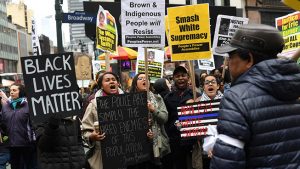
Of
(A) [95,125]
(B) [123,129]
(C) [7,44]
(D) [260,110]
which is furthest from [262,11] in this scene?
(C) [7,44]

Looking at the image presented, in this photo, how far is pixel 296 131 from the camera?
9.81 feet

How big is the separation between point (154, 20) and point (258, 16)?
25012 mm

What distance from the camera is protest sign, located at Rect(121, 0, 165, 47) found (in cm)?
736

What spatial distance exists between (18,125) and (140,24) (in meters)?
2.83

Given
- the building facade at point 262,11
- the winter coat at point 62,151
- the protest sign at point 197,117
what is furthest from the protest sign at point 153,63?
the building facade at point 262,11

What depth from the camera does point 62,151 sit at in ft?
19.2

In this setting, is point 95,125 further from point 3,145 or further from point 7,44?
point 7,44

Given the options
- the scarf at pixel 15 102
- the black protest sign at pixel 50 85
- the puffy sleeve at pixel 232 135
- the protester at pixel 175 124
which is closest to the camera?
the puffy sleeve at pixel 232 135

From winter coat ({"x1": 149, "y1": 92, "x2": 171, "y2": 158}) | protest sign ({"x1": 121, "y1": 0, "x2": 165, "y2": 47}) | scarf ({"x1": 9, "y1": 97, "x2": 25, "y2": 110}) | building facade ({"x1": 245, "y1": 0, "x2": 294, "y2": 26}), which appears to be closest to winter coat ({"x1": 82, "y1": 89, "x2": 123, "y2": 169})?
winter coat ({"x1": 149, "y1": 92, "x2": 171, "y2": 158})

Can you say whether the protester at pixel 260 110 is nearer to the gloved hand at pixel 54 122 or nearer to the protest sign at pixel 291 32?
the gloved hand at pixel 54 122

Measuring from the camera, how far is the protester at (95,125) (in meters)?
5.92

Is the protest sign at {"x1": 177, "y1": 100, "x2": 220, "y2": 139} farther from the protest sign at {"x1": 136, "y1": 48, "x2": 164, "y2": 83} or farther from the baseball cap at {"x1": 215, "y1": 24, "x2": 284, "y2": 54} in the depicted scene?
the protest sign at {"x1": 136, "y1": 48, "x2": 164, "y2": 83}

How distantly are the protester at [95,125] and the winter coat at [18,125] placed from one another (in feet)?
9.38

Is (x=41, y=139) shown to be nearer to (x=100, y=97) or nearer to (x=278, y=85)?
(x=100, y=97)
